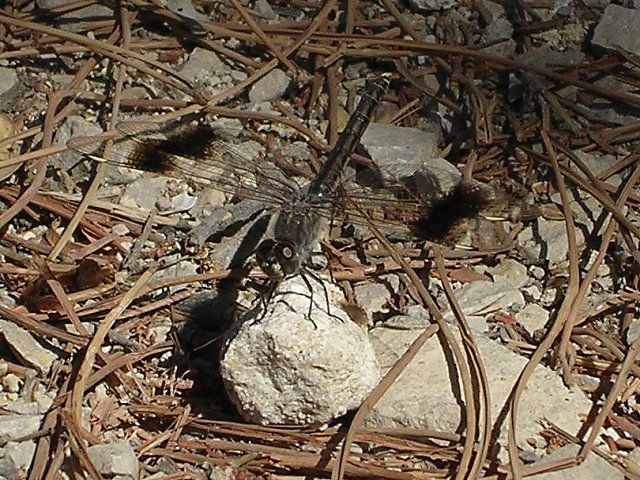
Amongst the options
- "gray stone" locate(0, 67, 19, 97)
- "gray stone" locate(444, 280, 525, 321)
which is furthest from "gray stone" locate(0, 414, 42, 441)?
"gray stone" locate(0, 67, 19, 97)

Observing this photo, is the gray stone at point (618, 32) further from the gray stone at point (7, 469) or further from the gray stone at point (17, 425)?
the gray stone at point (7, 469)

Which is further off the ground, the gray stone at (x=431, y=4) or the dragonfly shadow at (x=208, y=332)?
the gray stone at (x=431, y=4)

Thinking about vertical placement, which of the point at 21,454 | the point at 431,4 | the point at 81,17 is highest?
the point at 431,4

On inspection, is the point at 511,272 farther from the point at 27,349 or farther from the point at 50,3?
the point at 50,3

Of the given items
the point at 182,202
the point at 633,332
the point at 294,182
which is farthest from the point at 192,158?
the point at 633,332

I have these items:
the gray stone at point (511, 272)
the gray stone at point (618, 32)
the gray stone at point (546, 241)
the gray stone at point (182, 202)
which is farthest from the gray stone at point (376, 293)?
the gray stone at point (618, 32)

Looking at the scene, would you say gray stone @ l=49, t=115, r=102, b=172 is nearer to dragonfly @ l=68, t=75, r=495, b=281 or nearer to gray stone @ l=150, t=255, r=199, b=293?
dragonfly @ l=68, t=75, r=495, b=281

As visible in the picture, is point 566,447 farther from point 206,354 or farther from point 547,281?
point 206,354

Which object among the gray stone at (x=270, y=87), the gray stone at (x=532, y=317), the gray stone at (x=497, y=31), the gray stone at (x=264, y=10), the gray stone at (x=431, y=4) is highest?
the gray stone at (x=431, y=4)
